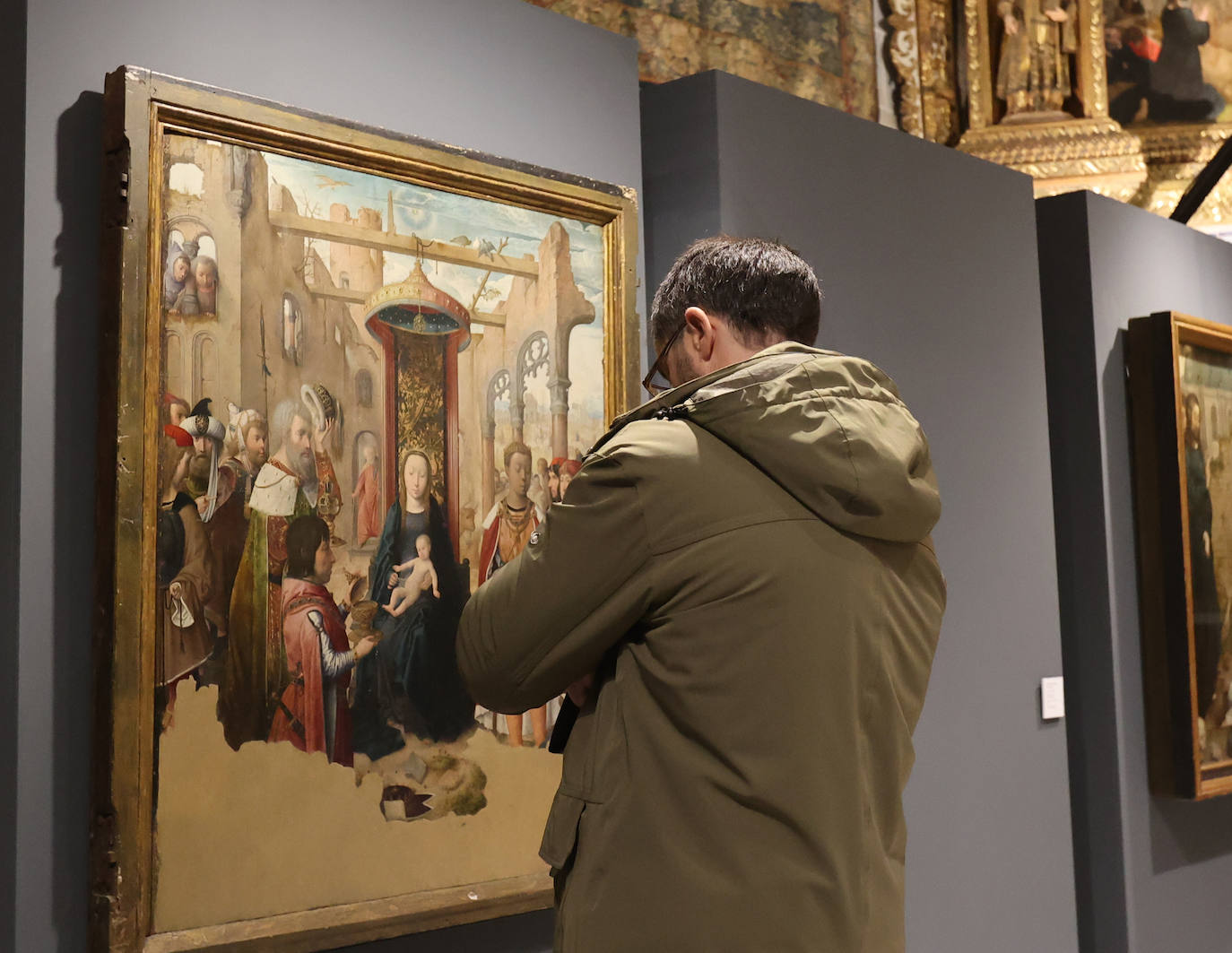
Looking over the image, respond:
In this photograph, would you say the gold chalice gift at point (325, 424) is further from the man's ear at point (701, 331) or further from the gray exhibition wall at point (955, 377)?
the gray exhibition wall at point (955, 377)

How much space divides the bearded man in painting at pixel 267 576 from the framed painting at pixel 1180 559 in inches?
136

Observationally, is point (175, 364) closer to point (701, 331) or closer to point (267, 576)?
point (267, 576)

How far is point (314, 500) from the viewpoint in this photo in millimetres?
2639

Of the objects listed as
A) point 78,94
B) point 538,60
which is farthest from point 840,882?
point 538,60

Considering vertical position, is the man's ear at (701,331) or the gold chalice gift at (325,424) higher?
the man's ear at (701,331)

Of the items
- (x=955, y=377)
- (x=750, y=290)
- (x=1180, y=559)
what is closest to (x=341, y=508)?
(x=750, y=290)

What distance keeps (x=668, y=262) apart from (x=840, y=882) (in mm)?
1999

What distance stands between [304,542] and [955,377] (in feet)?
8.04

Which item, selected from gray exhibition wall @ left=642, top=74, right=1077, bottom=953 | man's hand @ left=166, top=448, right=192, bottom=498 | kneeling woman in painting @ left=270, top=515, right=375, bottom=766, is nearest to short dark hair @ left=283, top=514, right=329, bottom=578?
kneeling woman in painting @ left=270, top=515, right=375, bottom=766

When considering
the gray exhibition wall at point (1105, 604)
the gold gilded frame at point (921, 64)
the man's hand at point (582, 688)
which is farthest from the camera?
the gold gilded frame at point (921, 64)

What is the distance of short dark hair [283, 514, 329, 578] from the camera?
260 centimetres

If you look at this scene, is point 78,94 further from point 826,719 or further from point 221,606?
point 826,719

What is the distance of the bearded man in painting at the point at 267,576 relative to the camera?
2496 mm

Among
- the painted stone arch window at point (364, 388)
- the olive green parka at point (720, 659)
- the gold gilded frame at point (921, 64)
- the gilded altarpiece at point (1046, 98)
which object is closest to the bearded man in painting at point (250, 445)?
the painted stone arch window at point (364, 388)
